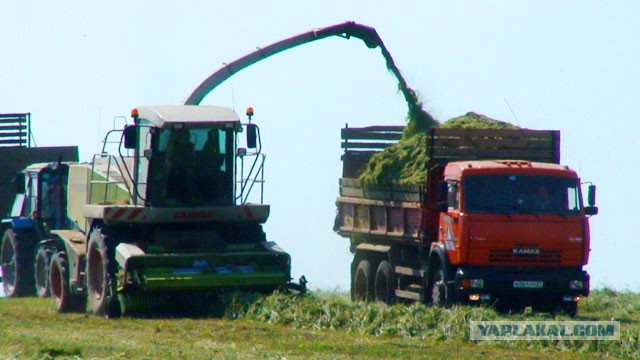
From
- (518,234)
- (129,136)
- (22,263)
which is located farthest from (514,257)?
(22,263)

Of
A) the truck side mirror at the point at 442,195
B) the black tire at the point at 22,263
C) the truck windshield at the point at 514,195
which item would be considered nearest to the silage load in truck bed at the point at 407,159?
the truck side mirror at the point at 442,195

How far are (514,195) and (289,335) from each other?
6215 millimetres

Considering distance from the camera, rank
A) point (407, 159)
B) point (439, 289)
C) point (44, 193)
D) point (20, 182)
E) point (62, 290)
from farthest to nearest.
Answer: point (20, 182) < point (44, 193) < point (407, 159) < point (62, 290) < point (439, 289)

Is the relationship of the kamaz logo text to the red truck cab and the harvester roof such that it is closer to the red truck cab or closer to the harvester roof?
the red truck cab

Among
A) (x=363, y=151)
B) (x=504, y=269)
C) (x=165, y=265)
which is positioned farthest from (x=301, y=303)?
(x=363, y=151)

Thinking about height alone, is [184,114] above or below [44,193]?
above

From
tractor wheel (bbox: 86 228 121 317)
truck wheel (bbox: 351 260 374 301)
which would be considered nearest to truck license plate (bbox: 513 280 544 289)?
truck wheel (bbox: 351 260 374 301)

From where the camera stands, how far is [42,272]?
26.8 m

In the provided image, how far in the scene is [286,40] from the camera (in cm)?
3272

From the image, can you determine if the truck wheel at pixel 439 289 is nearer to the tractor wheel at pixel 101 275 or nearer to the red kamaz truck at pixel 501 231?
the red kamaz truck at pixel 501 231

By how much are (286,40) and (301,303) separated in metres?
12.8

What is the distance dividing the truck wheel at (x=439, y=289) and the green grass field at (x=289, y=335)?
1.60 m

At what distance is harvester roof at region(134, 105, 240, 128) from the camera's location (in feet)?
73.4

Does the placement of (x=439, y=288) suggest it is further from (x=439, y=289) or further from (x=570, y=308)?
(x=570, y=308)
